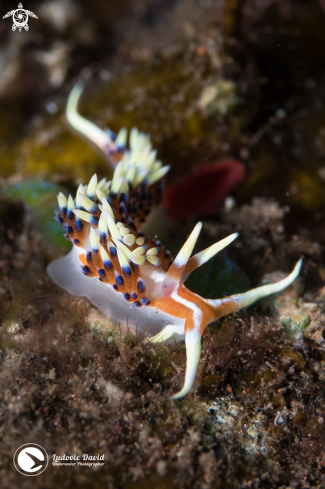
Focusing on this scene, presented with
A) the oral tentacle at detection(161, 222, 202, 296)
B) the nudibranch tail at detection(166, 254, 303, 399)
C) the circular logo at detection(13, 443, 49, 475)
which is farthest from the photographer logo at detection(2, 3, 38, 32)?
the circular logo at detection(13, 443, 49, 475)

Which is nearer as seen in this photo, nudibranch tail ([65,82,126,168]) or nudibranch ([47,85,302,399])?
nudibranch ([47,85,302,399])

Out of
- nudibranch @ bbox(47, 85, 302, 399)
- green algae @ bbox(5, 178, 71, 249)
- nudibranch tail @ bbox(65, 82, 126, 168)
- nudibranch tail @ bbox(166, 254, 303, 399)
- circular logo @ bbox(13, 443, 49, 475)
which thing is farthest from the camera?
nudibranch tail @ bbox(65, 82, 126, 168)

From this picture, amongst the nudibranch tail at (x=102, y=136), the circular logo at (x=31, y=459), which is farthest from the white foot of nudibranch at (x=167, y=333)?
the nudibranch tail at (x=102, y=136)

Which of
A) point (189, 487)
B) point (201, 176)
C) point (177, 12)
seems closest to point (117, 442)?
point (189, 487)

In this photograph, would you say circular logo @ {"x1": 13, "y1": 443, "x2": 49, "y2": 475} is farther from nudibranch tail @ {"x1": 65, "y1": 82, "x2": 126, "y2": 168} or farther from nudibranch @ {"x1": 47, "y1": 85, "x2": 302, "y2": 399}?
nudibranch tail @ {"x1": 65, "y1": 82, "x2": 126, "y2": 168}

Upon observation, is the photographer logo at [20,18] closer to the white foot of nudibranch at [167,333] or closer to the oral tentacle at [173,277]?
the oral tentacle at [173,277]

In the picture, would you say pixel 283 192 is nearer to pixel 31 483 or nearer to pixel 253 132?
pixel 253 132

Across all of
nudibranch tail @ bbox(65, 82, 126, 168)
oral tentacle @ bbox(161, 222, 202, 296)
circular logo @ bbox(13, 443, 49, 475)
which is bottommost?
circular logo @ bbox(13, 443, 49, 475)
